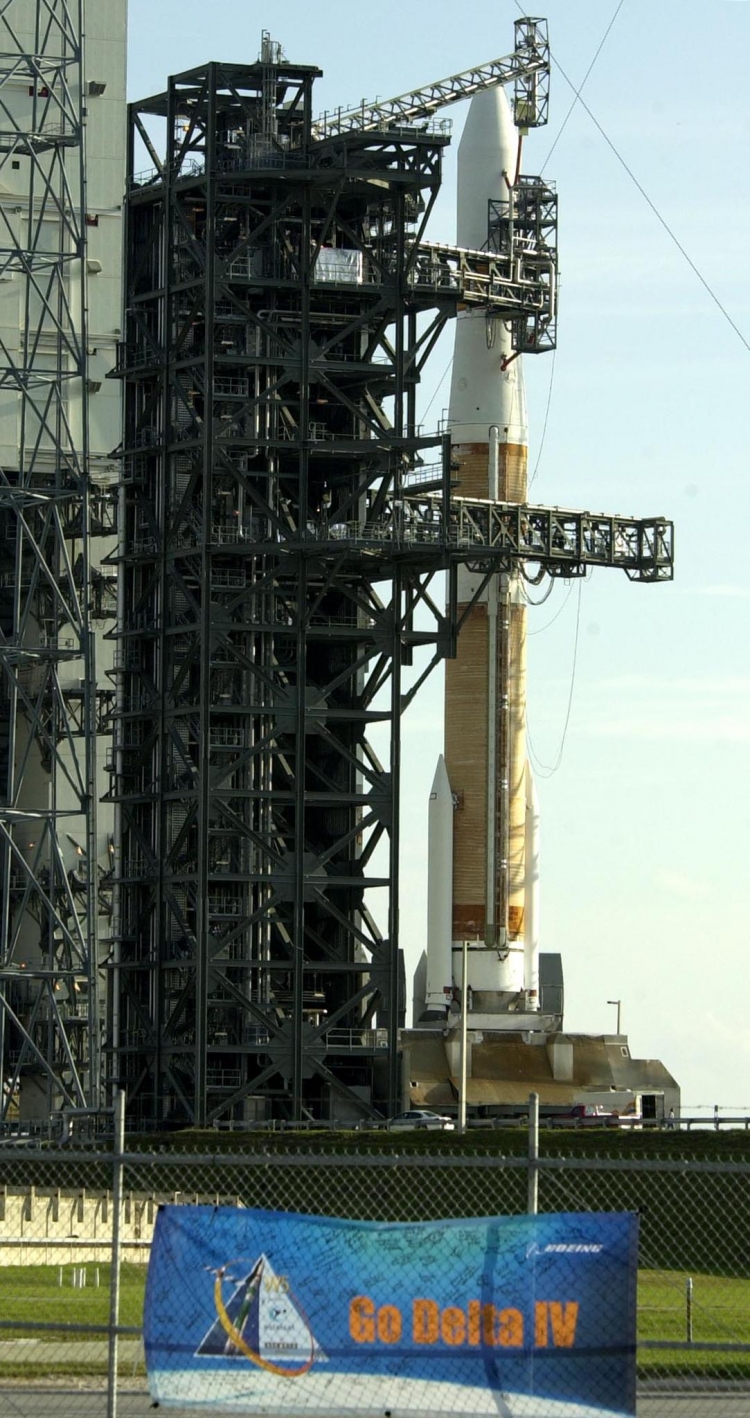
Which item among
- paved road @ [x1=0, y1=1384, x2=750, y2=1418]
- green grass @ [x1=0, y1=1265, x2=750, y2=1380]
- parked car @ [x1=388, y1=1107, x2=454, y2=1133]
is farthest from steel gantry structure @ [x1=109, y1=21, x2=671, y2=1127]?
paved road @ [x1=0, y1=1384, x2=750, y2=1418]

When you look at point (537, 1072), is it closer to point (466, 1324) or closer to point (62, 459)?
point (62, 459)

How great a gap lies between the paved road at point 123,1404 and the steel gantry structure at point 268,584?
45.0m

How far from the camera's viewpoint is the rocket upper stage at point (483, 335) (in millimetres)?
82125

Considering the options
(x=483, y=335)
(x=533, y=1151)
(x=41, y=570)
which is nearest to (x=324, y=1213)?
(x=533, y=1151)

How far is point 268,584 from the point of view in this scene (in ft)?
232

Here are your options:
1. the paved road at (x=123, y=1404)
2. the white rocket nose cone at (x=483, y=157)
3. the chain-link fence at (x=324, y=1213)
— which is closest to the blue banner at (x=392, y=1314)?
the chain-link fence at (x=324, y=1213)

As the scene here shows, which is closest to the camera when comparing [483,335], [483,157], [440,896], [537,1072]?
[537,1072]

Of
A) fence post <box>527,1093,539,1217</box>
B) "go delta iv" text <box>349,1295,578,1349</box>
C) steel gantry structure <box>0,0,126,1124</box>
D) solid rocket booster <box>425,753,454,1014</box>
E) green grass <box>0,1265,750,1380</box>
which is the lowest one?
green grass <box>0,1265,750,1380</box>

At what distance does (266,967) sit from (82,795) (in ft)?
26.6

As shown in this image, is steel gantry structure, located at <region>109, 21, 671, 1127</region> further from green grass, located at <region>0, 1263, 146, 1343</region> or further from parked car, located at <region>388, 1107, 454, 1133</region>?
green grass, located at <region>0, 1263, 146, 1343</region>

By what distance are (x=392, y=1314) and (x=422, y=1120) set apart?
51133 mm

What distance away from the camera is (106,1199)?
53.1 metres

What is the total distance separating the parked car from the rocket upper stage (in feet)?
68.1

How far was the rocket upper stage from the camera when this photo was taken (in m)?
82.1
